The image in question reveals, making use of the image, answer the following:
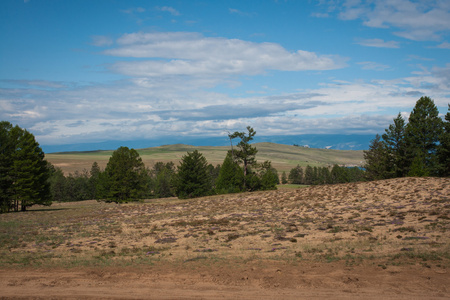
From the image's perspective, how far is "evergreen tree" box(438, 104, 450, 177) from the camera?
4647cm

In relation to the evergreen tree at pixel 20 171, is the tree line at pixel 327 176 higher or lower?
lower

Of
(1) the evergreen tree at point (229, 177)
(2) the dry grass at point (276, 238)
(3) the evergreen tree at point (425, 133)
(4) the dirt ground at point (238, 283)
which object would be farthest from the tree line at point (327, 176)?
(4) the dirt ground at point (238, 283)

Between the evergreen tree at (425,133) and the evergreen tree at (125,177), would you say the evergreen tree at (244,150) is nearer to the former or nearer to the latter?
the evergreen tree at (125,177)

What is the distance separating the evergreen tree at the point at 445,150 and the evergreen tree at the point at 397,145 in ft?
16.6

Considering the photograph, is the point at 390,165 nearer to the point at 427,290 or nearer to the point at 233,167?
the point at 233,167

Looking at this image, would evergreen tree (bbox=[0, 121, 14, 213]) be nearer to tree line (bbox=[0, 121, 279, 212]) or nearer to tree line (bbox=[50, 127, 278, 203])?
tree line (bbox=[0, 121, 279, 212])

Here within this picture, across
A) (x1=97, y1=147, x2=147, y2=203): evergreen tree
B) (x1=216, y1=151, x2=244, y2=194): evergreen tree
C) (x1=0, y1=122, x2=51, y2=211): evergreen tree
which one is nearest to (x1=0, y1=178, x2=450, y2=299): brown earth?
(x1=0, y1=122, x2=51, y2=211): evergreen tree

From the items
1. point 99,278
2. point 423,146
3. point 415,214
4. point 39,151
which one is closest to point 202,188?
point 39,151

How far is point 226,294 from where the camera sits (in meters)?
8.92

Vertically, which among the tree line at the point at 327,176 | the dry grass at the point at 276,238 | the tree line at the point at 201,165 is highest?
the tree line at the point at 201,165

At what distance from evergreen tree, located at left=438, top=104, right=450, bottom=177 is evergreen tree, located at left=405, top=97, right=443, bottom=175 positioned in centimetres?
65

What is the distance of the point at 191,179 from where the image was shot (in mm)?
64125

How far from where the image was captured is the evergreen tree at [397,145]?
5134 cm

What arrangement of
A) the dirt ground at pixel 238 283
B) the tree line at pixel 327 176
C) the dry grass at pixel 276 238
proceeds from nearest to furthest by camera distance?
the dirt ground at pixel 238 283, the dry grass at pixel 276 238, the tree line at pixel 327 176
